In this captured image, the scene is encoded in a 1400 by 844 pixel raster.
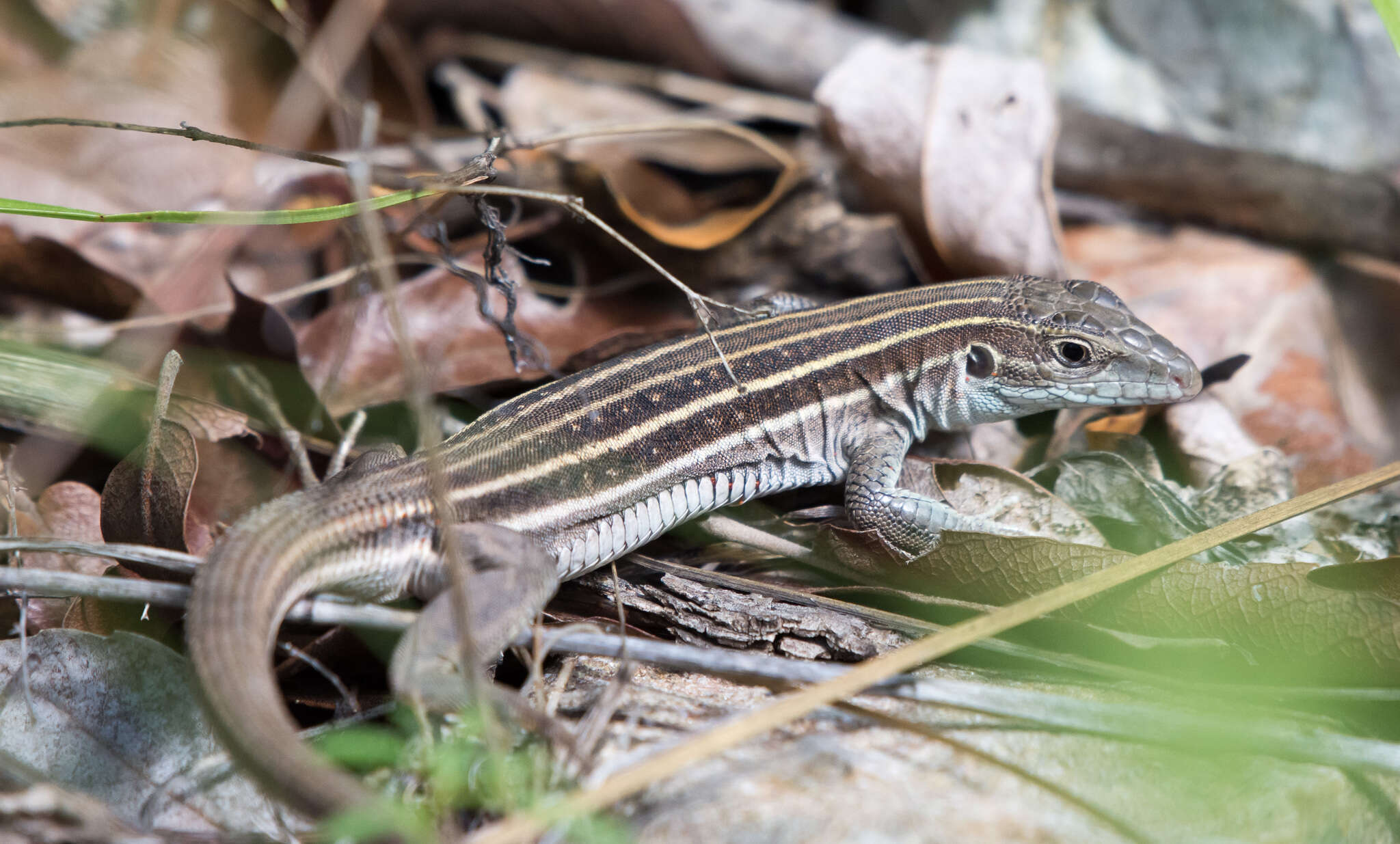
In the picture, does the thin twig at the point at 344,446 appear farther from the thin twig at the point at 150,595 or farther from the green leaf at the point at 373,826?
the green leaf at the point at 373,826

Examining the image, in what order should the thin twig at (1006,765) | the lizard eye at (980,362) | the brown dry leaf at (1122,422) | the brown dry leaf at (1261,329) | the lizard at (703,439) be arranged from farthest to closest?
1. the brown dry leaf at (1261,329)
2. the brown dry leaf at (1122,422)
3. the lizard eye at (980,362)
4. the lizard at (703,439)
5. the thin twig at (1006,765)

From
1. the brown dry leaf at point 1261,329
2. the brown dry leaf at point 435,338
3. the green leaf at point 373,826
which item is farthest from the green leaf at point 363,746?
the brown dry leaf at point 1261,329

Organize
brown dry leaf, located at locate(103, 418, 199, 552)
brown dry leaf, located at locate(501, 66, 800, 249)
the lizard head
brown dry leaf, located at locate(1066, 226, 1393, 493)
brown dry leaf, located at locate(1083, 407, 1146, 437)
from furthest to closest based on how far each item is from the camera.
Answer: brown dry leaf, located at locate(501, 66, 800, 249) < brown dry leaf, located at locate(1066, 226, 1393, 493) < brown dry leaf, located at locate(1083, 407, 1146, 437) < the lizard head < brown dry leaf, located at locate(103, 418, 199, 552)

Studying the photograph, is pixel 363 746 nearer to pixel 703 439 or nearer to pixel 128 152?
pixel 703 439

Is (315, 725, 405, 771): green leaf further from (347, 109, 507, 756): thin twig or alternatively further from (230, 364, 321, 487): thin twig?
(230, 364, 321, 487): thin twig

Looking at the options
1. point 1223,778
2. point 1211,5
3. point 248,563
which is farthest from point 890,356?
point 1211,5

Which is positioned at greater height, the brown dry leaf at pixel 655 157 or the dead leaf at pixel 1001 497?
the brown dry leaf at pixel 655 157

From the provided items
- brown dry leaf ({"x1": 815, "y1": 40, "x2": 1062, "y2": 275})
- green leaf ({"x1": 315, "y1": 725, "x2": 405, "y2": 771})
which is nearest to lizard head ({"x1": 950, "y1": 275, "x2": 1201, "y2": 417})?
brown dry leaf ({"x1": 815, "y1": 40, "x2": 1062, "y2": 275})
